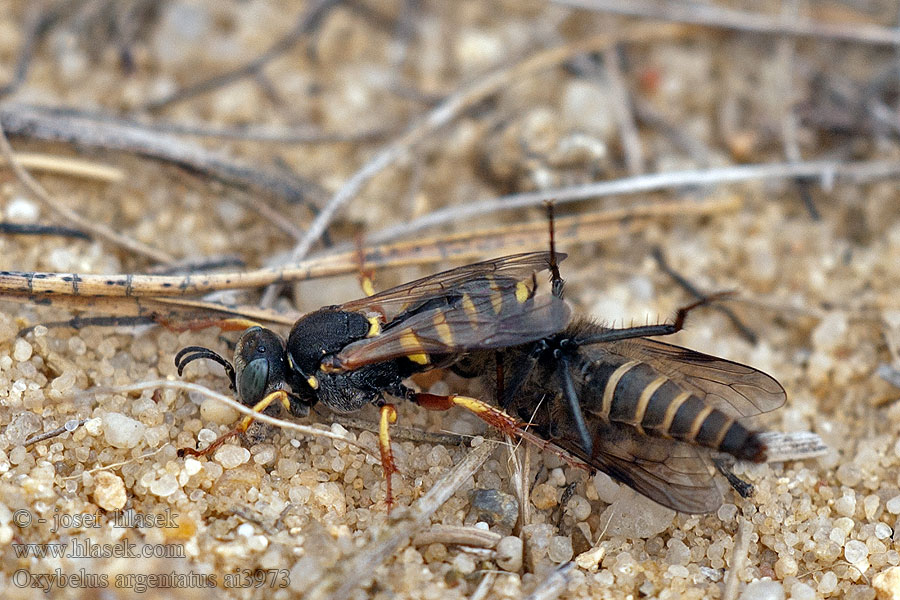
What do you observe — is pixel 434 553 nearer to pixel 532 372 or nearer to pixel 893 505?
pixel 532 372

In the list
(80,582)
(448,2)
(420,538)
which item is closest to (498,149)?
(448,2)

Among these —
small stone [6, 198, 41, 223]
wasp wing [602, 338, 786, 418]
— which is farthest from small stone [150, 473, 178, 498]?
wasp wing [602, 338, 786, 418]

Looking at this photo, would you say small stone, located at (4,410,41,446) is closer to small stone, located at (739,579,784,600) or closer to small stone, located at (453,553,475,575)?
small stone, located at (453,553,475,575)

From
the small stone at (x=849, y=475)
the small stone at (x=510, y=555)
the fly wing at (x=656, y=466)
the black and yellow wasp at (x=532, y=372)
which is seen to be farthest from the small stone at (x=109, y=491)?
the small stone at (x=849, y=475)

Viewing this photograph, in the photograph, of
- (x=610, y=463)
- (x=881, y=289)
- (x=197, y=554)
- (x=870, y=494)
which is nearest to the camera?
(x=197, y=554)

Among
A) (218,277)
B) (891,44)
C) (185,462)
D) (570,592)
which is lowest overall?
(570,592)

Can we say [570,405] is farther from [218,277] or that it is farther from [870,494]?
[218,277]

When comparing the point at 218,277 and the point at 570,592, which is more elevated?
the point at 218,277
